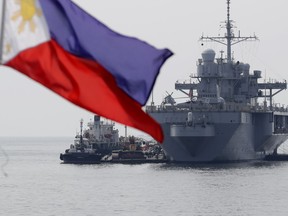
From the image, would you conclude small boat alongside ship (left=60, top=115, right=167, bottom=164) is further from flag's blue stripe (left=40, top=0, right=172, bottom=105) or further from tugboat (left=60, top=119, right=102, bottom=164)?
flag's blue stripe (left=40, top=0, right=172, bottom=105)

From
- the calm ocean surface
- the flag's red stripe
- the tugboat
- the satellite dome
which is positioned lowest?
the calm ocean surface

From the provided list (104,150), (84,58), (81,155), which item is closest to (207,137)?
(81,155)

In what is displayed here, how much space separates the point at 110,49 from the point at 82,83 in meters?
0.70

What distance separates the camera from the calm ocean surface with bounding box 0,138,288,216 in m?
61.2

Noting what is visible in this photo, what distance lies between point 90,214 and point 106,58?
4110 centimetres

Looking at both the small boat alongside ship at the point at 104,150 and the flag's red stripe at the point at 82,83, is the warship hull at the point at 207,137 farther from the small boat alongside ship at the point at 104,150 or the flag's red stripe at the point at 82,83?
the flag's red stripe at the point at 82,83

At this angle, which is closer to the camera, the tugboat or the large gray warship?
the large gray warship

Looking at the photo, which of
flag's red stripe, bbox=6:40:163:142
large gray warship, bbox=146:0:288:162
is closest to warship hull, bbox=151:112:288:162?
large gray warship, bbox=146:0:288:162

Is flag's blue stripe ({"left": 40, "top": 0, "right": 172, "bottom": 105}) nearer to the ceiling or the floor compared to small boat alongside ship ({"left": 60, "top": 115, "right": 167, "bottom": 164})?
nearer to the floor

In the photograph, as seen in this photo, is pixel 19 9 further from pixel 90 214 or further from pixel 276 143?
pixel 276 143

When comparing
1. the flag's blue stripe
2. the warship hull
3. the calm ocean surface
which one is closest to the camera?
the flag's blue stripe

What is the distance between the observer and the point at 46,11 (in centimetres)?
1664

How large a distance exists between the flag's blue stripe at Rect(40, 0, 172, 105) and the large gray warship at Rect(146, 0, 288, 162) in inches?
3384

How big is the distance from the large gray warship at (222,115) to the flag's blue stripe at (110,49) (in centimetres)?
8595
